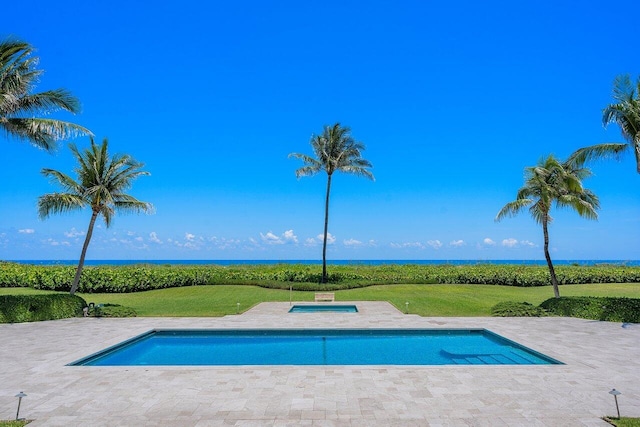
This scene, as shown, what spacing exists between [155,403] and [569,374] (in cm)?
947

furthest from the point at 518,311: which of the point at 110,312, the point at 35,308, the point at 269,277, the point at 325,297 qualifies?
the point at 269,277

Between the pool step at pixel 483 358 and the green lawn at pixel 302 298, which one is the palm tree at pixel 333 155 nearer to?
the green lawn at pixel 302 298

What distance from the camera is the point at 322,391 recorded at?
8.77 meters

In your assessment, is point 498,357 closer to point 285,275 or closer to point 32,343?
point 32,343

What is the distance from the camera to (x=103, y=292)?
31266mm

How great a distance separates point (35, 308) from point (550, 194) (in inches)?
950

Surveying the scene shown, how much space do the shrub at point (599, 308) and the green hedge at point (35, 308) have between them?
74.1 ft

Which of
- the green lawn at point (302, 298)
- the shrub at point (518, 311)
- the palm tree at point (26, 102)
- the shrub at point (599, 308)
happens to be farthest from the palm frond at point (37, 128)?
the shrub at point (599, 308)

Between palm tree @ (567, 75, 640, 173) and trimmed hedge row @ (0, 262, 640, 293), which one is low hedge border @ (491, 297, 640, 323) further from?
trimmed hedge row @ (0, 262, 640, 293)

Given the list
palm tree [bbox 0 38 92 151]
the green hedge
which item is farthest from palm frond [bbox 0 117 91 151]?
the green hedge

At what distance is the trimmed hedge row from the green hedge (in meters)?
13.1

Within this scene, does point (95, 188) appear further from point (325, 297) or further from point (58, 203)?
point (325, 297)

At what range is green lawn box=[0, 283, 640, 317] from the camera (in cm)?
2152

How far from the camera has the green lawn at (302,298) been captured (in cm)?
2152
